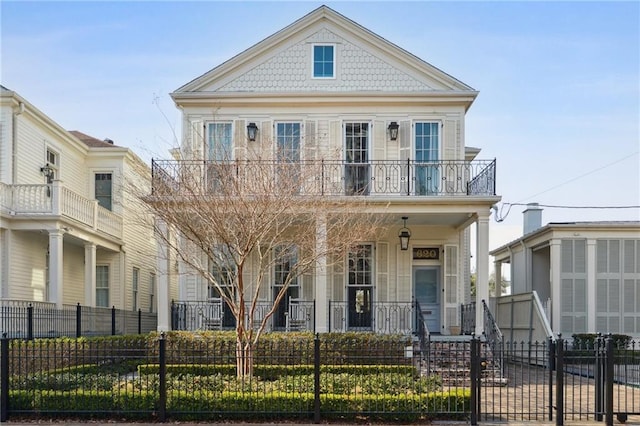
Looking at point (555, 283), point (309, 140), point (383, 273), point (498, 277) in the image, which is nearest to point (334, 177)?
point (309, 140)

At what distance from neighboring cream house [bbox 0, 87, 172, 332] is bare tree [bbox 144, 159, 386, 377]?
1959 millimetres

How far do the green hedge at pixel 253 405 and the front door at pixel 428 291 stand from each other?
9351mm

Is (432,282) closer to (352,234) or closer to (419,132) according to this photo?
(419,132)

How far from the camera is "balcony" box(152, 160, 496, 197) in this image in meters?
13.7

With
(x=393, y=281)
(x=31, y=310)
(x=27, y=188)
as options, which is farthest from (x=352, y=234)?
(x=27, y=188)

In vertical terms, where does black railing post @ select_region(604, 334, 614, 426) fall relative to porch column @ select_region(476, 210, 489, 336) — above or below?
below

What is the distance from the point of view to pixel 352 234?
48.1 feet

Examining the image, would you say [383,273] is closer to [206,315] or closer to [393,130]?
[393,130]

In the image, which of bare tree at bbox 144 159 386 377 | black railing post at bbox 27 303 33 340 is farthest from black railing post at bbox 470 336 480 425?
black railing post at bbox 27 303 33 340

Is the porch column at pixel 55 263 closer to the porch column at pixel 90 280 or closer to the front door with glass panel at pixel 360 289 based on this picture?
the porch column at pixel 90 280

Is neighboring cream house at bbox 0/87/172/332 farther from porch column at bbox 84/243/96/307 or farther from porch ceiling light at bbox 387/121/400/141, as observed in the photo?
porch ceiling light at bbox 387/121/400/141

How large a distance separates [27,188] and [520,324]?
51.8 feet

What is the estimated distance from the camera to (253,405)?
10.4 meters

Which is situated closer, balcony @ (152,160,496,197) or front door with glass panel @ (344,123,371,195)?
balcony @ (152,160,496,197)
